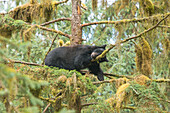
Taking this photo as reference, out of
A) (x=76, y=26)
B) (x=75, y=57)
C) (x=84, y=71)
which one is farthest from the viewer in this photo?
(x=84, y=71)

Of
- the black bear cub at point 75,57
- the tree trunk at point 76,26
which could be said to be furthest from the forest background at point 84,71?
the black bear cub at point 75,57

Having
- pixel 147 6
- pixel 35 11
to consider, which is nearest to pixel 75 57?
pixel 35 11

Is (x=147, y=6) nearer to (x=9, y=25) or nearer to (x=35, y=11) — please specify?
(x=35, y=11)

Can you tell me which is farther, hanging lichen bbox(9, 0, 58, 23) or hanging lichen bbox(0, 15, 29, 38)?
hanging lichen bbox(9, 0, 58, 23)

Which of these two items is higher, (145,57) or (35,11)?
(35,11)

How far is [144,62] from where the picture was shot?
15.9 ft

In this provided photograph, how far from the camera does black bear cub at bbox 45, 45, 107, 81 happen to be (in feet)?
16.3

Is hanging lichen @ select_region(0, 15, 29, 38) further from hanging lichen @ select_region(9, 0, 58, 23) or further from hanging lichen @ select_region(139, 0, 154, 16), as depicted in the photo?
hanging lichen @ select_region(139, 0, 154, 16)

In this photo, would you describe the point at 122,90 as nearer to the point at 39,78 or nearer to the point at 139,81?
the point at 139,81

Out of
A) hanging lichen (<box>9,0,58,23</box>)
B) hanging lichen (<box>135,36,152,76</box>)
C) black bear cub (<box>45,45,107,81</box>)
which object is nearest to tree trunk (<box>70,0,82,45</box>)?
black bear cub (<box>45,45,107,81</box>)

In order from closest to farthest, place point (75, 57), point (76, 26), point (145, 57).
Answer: point (145, 57)
point (76, 26)
point (75, 57)

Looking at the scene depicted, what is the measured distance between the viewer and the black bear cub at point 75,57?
4.98 meters

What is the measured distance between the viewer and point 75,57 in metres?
5.10

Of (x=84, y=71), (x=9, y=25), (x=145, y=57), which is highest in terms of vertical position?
(x=9, y=25)
